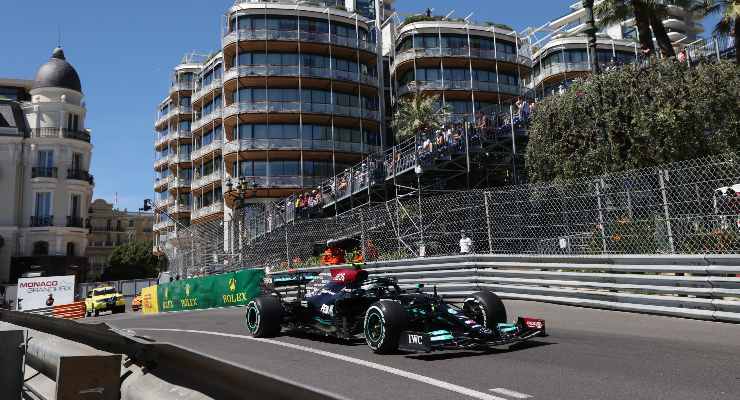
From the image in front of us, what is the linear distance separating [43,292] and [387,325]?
33419 mm

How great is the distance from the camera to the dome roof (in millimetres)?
54719

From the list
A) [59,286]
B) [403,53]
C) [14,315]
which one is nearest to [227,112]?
[403,53]

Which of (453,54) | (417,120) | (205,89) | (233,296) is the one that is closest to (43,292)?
(233,296)

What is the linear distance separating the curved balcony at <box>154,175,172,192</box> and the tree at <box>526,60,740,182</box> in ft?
192

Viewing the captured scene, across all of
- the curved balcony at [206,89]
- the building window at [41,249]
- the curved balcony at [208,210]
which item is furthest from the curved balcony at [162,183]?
the building window at [41,249]

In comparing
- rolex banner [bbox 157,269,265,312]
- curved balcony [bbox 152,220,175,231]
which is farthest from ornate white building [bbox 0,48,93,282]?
rolex banner [bbox 157,269,265,312]

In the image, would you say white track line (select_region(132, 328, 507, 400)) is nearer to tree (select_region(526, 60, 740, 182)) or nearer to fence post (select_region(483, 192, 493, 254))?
fence post (select_region(483, 192, 493, 254))

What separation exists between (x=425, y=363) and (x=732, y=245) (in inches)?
227

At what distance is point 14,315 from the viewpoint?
7.88m

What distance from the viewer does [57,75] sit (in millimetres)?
54844

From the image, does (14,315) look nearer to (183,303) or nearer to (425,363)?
(425,363)

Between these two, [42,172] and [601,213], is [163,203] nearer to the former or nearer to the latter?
[42,172]

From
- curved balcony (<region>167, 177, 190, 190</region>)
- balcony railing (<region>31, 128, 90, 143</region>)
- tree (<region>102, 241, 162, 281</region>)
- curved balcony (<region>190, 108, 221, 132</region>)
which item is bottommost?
tree (<region>102, 241, 162, 281</region>)

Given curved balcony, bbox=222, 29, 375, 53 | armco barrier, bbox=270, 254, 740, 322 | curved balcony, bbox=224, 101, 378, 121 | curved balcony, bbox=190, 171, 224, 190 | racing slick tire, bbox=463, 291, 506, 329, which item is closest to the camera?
racing slick tire, bbox=463, 291, 506, 329
